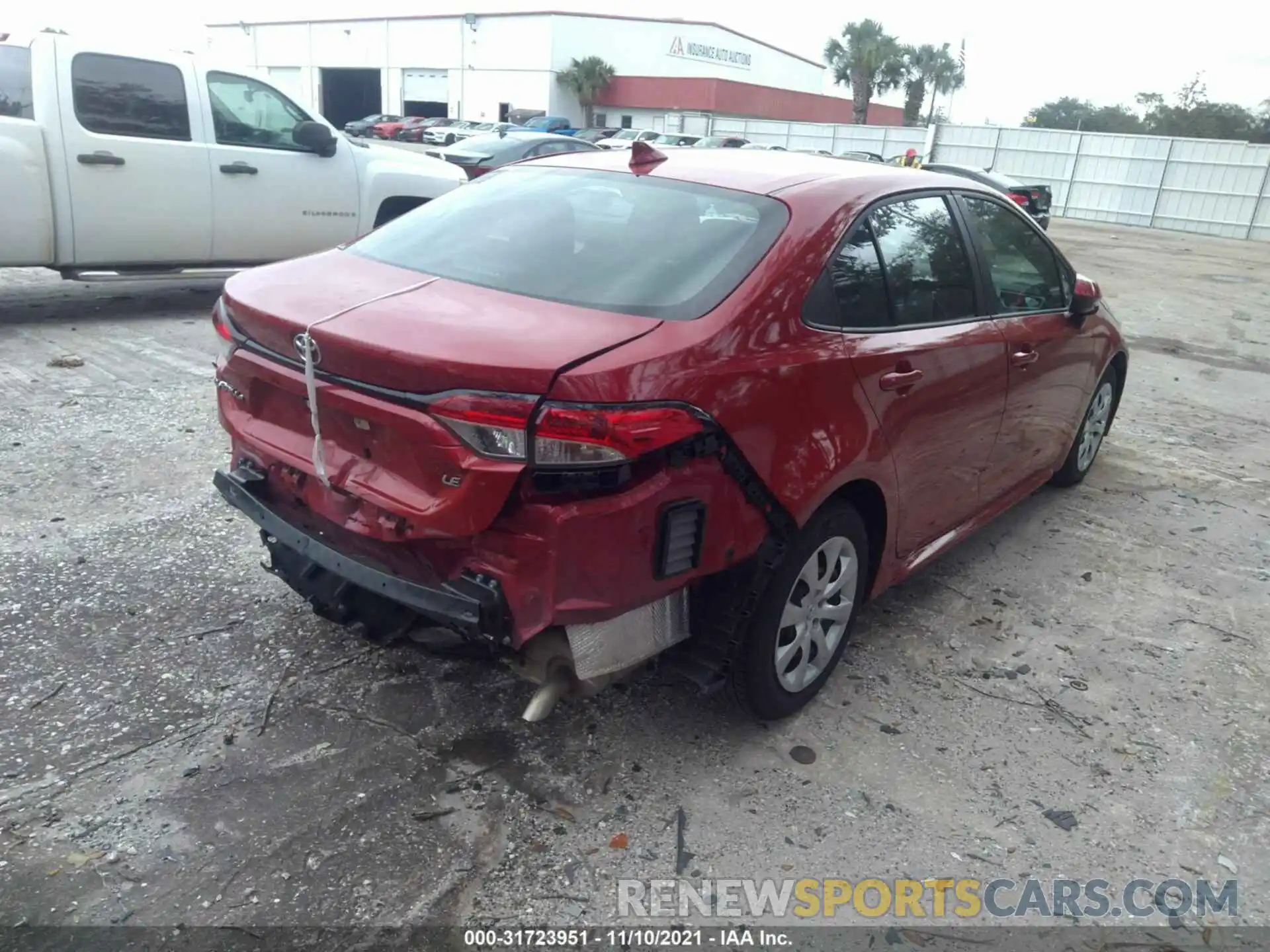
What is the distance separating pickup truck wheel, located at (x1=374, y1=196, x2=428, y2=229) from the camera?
28.3 ft

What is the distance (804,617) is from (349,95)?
236 feet

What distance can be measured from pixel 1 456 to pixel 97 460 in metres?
0.45

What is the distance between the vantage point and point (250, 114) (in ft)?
25.1

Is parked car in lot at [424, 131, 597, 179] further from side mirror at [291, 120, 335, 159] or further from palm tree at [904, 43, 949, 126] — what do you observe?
palm tree at [904, 43, 949, 126]

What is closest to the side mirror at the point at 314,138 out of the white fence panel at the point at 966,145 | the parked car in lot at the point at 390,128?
the white fence panel at the point at 966,145

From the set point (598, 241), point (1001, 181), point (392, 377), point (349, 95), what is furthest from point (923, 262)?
point (349, 95)

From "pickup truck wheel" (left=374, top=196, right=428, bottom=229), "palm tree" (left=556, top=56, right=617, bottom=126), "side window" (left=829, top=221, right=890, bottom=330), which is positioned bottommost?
"pickup truck wheel" (left=374, top=196, right=428, bottom=229)

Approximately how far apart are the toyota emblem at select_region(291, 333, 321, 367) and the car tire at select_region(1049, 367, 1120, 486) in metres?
3.92

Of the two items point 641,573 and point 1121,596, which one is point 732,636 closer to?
point 641,573

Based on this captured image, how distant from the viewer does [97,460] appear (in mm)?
4766

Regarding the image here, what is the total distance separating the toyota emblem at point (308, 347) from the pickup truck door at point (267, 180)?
5.67 meters

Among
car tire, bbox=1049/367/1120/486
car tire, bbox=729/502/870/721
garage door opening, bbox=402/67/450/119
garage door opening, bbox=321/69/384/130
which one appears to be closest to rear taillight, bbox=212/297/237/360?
car tire, bbox=729/502/870/721

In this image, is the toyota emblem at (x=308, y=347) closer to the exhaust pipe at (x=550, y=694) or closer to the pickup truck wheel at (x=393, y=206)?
the exhaust pipe at (x=550, y=694)

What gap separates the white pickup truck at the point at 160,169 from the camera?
6.72 metres
